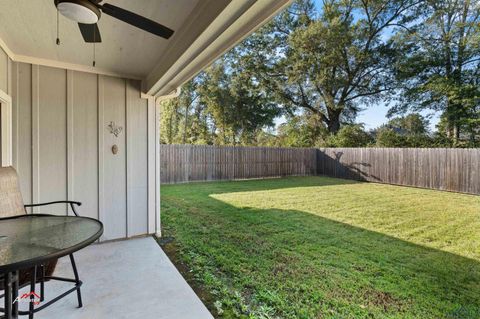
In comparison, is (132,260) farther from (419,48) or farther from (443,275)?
(419,48)

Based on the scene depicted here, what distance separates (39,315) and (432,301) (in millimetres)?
3068

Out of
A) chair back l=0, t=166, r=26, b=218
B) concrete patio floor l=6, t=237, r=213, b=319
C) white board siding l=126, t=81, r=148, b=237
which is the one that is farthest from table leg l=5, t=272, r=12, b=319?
white board siding l=126, t=81, r=148, b=237

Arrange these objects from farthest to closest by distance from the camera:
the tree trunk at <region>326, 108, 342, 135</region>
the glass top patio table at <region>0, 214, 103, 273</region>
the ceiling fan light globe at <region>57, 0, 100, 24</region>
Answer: the tree trunk at <region>326, 108, 342, 135</region> < the ceiling fan light globe at <region>57, 0, 100, 24</region> < the glass top patio table at <region>0, 214, 103, 273</region>

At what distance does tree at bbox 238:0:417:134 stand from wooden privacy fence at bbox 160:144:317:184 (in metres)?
4.53

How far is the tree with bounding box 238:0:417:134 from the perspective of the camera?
1309cm

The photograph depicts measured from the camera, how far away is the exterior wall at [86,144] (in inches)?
115

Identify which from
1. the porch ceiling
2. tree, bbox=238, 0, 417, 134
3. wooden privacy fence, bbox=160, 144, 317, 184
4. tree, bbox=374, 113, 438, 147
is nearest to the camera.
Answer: the porch ceiling

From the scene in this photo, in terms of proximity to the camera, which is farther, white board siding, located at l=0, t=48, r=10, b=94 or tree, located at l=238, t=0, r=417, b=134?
tree, located at l=238, t=0, r=417, b=134

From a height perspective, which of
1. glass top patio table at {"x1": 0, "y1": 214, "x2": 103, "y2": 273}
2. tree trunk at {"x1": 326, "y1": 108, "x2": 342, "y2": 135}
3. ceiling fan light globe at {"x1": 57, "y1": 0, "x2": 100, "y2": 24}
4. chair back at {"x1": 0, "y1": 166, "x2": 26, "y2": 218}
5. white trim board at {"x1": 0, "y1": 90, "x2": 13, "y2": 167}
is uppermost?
tree trunk at {"x1": 326, "y1": 108, "x2": 342, "y2": 135}

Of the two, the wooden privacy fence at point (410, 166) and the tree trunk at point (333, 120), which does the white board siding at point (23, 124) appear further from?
the tree trunk at point (333, 120)

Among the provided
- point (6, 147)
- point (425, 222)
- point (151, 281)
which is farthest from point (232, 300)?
point (425, 222)

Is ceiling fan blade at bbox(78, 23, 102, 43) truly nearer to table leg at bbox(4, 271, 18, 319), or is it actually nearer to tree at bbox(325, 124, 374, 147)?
table leg at bbox(4, 271, 18, 319)

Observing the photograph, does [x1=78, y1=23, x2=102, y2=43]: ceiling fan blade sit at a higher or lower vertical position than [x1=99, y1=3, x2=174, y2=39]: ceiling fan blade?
higher

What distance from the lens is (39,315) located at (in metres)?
1.85
